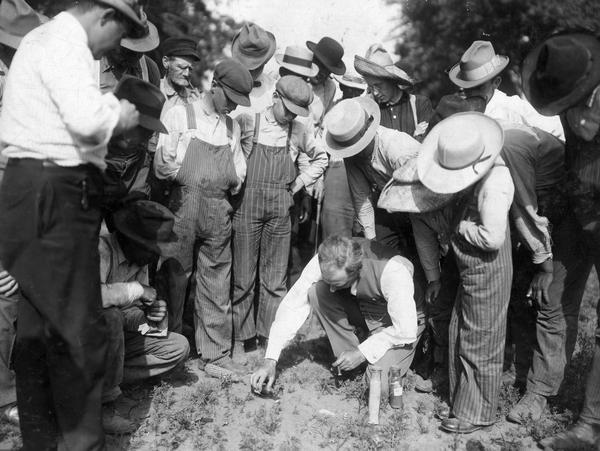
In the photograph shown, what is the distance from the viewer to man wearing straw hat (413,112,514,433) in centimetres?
390

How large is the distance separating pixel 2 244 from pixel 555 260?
341cm

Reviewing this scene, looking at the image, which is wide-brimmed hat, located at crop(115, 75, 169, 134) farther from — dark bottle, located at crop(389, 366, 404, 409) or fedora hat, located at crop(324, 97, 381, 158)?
dark bottle, located at crop(389, 366, 404, 409)

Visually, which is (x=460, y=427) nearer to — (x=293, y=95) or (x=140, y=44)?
(x=293, y=95)

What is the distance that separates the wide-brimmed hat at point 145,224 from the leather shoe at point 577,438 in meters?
2.68

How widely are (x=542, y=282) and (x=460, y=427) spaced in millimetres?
1101

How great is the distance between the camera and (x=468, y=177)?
3.90 meters

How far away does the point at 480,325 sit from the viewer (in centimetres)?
416

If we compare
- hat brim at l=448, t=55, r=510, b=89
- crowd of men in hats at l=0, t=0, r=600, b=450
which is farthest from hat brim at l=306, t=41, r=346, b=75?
hat brim at l=448, t=55, r=510, b=89

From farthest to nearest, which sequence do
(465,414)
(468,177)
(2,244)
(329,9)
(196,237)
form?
(329,9) → (196,237) → (465,414) → (468,177) → (2,244)

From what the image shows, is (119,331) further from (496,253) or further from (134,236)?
(496,253)

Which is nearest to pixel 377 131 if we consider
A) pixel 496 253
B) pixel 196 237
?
pixel 496 253

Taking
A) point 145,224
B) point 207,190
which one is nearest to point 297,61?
point 207,190

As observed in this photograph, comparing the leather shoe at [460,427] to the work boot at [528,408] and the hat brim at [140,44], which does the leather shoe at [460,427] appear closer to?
the work boot at [528,408]

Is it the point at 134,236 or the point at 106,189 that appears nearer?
the point at 106,189
